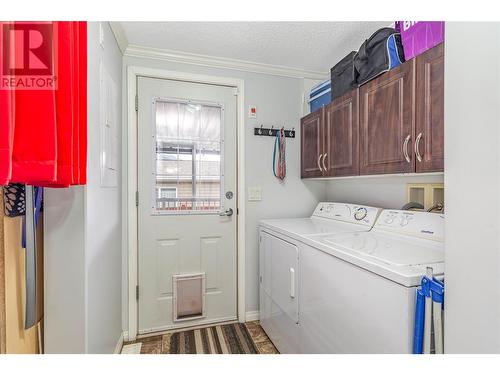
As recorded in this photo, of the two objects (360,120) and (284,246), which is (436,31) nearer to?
(360,120)

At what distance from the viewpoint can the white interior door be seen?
2.11 meters

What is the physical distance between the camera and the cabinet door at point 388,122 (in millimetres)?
1322

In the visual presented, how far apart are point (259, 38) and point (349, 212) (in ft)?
5.08

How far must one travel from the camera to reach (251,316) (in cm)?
233

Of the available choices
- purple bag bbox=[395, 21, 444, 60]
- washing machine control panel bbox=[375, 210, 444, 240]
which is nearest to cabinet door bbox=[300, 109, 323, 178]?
washing machine control panel bbox=[375, 210, 444, 240]

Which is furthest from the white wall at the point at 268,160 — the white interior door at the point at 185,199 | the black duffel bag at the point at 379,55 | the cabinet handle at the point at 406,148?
the cabinet handle at the point at 406,148

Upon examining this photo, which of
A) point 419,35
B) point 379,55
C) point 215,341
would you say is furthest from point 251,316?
point 419,35

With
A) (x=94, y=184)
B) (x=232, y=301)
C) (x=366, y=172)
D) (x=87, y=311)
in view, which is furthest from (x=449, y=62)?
(x=232, y=301)

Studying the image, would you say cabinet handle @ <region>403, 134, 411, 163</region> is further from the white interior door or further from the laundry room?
the white interior door

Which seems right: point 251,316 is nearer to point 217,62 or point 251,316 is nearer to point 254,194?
point 254,194

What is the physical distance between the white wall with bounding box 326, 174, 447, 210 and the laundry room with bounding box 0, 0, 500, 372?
2 cm

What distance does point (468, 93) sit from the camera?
24.5 inches

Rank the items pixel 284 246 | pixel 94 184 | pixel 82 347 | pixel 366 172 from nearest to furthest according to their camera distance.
Answer: pixel 82 347 → pixel 94 184 → pixel 366 172 → pixel 284 246
